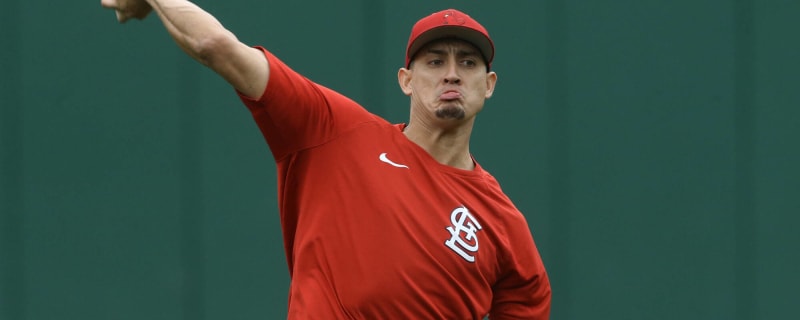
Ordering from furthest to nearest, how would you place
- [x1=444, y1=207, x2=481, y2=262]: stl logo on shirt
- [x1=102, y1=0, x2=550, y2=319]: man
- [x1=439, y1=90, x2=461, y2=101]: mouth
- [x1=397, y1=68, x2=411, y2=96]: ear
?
[x1=397, y1=68, x2=411, y2=96]: ear → [x1=439, y1=90, x2=461, y2=101]: mouth → [x1=444, y1=207, x2=481, y2=262]: stl logo on shirt → [x1=102, y1=0, x2=550, y2=319]: man

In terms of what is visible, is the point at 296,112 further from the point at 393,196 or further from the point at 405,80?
the point at 405,80

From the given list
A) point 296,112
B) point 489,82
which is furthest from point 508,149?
point 296,112

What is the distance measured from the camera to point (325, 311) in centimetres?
277

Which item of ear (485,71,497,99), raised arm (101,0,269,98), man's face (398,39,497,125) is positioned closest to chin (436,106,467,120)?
man's face (398,39,497,125)

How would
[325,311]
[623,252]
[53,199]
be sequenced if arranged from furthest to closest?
[623,252]
[53,199]
[325,311]

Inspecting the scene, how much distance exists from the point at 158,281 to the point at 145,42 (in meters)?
0.80

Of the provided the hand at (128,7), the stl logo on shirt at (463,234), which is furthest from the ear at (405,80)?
the hand at (128,7)

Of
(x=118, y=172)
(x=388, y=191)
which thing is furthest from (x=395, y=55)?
(x=388, y=191)

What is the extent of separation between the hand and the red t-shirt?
0.31m

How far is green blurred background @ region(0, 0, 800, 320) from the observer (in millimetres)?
3969

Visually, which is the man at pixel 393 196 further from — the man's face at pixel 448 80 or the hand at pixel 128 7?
the hand at pixel 128 7

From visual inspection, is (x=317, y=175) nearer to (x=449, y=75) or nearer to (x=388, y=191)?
(x=388, y=191)

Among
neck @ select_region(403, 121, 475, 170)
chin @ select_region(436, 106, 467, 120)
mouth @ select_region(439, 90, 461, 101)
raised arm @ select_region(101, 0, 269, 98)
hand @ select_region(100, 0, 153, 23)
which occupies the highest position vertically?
hand @ select_region(100, 0, 153, 23)

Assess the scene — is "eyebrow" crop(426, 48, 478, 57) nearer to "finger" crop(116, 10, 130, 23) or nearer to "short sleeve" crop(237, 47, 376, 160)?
"short sleeve" crop(237, 47, 376, 160)
